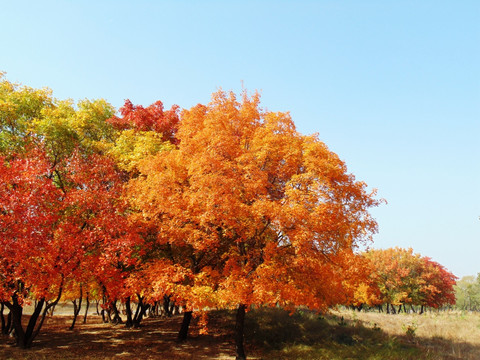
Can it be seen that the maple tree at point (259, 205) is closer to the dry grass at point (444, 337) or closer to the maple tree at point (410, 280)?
the dry grass at point (444, 337)

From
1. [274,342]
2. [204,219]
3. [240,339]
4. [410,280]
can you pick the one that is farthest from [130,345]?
[410,280]

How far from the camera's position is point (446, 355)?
19.1 m

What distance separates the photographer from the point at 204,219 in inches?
627

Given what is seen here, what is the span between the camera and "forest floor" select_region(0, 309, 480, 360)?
18.9m

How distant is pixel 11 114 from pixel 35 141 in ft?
8.22

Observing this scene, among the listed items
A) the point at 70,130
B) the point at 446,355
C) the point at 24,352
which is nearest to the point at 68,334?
the point at 24,352

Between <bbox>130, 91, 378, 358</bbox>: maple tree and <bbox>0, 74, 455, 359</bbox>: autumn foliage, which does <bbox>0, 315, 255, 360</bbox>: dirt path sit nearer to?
<bbox>0, 74, 455, 359</bbox>: autumn foliage

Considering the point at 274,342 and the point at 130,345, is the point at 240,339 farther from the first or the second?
the point at 130,345

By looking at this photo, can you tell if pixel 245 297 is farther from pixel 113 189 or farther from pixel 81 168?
pixel 81 168

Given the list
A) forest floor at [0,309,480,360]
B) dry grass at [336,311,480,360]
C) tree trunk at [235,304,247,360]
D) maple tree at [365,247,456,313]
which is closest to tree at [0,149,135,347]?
forest floor at [0,309,480,360]

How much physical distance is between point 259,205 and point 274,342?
12.2 m

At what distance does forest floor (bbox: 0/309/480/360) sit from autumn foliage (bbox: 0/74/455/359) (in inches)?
88.1

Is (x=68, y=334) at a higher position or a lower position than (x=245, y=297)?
lower

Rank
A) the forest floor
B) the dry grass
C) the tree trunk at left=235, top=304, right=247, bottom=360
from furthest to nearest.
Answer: the dry grass < the forest floor < the tree trunk at left=235, top=304, right=247, bottom=360
